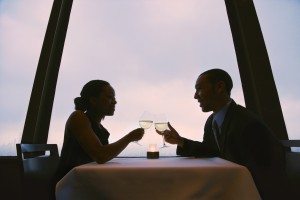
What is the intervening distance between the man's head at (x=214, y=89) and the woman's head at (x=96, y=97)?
752mm

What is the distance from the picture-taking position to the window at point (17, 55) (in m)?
3.25

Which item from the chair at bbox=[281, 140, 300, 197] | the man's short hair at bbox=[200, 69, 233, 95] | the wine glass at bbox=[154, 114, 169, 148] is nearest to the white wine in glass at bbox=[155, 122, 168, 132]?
the wine glass at bbox=[154, 114, 169, 148]

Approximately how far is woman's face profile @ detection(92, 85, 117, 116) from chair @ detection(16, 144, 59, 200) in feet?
1.62

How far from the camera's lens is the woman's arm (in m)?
1.44

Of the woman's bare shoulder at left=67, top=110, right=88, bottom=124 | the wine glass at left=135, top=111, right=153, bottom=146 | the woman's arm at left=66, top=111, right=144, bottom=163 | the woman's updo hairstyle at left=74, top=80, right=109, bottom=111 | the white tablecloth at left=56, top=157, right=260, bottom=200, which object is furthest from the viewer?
the woman's updo hairstyle at left=74, top=80, right=109, bottom=111

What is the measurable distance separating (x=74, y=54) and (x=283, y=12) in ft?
8.24

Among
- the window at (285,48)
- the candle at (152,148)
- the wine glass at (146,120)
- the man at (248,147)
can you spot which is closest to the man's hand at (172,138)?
the man at (248,147)

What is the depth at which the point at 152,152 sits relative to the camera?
1.87 m

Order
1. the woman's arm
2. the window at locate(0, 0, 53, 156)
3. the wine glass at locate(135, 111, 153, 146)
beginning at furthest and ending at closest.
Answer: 1. the window at locate(0, 0, 53, 156)
2. the wine glass at locate(135, 111, 153, 146)
3. the woman's arm

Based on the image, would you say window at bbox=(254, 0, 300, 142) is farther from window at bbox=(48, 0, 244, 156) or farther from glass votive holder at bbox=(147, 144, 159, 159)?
glass votive holder at bbox=(147, 144, 159, 159)

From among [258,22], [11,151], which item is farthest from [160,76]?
[11,151]

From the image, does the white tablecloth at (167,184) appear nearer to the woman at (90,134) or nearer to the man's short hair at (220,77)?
the woman at (90,134)

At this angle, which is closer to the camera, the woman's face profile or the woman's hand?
the woman's hand

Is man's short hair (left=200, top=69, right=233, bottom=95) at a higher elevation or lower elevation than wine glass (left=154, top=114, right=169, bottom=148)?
higher
